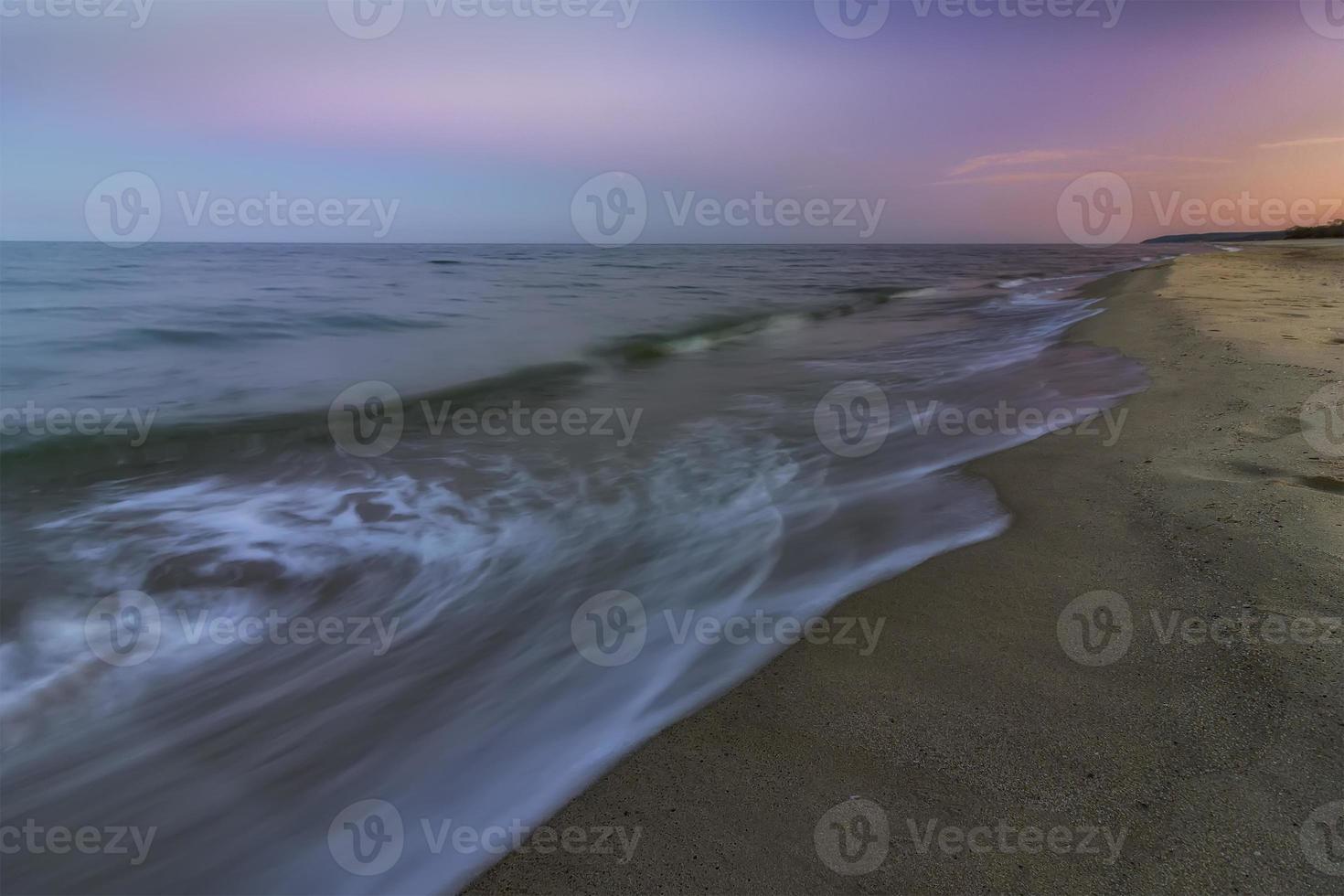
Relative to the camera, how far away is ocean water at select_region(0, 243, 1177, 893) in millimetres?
2283

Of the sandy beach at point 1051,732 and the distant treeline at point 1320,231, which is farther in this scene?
the distant treeline at point 1320,231

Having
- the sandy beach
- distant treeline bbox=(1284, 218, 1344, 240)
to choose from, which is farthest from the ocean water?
distant treeline bbox=(1284, 218, 1344, 240)

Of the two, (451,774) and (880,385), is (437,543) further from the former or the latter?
(880,385)

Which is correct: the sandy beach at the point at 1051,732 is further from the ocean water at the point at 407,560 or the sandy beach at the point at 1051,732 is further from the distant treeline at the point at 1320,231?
the distant treeline at the point at 1320,231

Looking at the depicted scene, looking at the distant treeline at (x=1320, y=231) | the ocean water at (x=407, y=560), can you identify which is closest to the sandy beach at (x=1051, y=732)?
the ocean water at (x=407, y=560)

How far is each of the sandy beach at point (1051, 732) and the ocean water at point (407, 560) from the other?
0.24m

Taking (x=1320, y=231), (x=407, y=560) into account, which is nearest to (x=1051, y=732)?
(x=407, y=560)

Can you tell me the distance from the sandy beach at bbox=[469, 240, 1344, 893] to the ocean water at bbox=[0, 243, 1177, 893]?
244 mm

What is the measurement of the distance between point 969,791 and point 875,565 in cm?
151

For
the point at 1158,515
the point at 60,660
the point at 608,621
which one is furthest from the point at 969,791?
the point at 60,660

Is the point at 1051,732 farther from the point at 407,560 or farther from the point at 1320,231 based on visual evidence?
the point at 1320,231

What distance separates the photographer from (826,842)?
1.74 metres

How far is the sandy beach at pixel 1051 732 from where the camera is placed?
1.63 m

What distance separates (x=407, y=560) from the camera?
4.12 m
